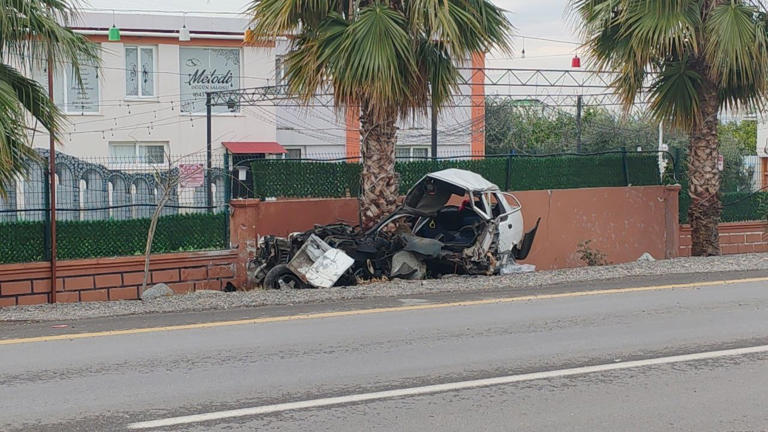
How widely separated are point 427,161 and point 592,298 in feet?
21.5

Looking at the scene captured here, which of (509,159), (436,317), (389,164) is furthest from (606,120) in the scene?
(436,317)

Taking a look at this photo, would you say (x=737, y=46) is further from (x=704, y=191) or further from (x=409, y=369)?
(x=409, y=369)

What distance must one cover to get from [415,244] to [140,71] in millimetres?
20487

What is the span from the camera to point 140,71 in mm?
31375

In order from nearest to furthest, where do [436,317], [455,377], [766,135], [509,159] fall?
[455,377]
[436,317]
[509,159]
[766,135]

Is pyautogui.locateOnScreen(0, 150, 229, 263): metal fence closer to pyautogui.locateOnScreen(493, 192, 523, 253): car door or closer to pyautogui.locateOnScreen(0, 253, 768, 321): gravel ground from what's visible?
pyautogui.locateOnScreen(0, 253, 768, 321): gravel ground

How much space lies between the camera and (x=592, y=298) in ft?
37.6

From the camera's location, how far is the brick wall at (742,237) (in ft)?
67.3

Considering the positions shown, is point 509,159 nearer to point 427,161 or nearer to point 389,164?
point 427,161

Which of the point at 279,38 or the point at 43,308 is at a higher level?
the point at 279,38

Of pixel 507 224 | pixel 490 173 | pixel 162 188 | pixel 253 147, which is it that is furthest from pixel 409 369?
pixel 253 147

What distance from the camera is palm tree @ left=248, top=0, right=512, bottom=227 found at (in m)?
13.4

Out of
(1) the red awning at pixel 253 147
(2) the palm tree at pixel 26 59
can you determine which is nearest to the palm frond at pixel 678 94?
(2) the palm tree at pixel 26 59

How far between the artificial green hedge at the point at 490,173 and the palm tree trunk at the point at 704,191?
6.32ft
